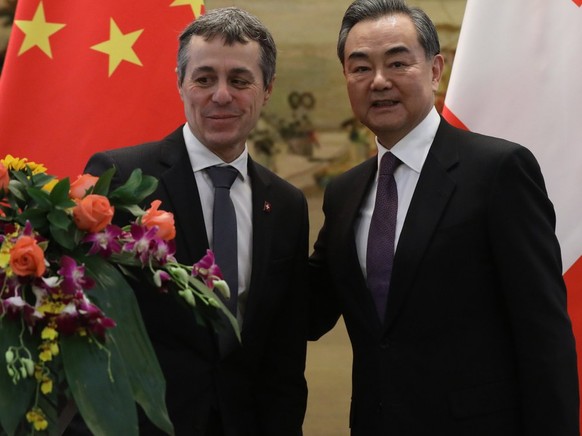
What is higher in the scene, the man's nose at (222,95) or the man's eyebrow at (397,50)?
the man's eyebrow at (397,50)

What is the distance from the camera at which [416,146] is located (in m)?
2.39

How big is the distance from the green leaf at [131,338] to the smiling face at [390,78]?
102cm

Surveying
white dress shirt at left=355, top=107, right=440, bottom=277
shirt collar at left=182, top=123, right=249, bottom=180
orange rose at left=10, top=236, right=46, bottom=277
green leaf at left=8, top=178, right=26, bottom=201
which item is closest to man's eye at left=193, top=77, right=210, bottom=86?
shirt collar at left=182, top=123, right=249, bottom=180

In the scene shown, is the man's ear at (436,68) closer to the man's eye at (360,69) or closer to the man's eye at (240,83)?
the man's eye at (360,69)

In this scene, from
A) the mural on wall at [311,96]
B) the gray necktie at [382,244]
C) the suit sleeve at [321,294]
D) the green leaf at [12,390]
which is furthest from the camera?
the mural on wall at [311,96]

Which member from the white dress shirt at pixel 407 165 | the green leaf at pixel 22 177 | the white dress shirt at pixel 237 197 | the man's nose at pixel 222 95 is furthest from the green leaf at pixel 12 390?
the white dress shirt at pixel 407 165

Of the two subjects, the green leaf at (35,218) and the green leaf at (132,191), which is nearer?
the green leaf at (35,218)

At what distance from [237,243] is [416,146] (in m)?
0.51

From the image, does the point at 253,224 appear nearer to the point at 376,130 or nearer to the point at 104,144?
the point at 376,130

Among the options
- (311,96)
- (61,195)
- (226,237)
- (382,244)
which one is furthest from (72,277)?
(311,96)

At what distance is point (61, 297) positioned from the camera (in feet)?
4.80

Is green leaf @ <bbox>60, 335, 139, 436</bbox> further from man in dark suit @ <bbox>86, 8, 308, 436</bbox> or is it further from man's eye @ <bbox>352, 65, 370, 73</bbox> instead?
man's eye @ <bbox>352, 65, 370, 73</bbox>

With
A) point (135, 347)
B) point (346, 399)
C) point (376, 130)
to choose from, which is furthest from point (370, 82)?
point (346, 399)

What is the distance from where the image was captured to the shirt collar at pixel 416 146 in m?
2.38
